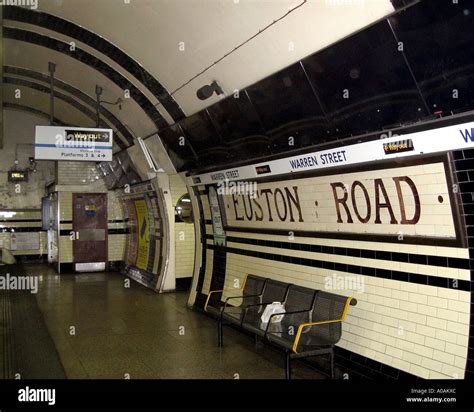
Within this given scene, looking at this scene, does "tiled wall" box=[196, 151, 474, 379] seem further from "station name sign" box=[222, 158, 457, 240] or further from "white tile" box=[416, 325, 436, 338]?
"station name sign" box=[222, 158, 457, 240]

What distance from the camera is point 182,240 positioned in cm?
1041

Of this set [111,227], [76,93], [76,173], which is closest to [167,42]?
[76,93]

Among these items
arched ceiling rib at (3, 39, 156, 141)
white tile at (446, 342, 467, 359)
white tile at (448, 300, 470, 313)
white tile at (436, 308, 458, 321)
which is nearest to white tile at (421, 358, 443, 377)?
white tile at (446, 342, 467, 359)

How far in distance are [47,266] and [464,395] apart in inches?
544

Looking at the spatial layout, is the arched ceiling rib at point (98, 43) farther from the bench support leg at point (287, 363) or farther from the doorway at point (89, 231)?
the doorway at point (89, 231)

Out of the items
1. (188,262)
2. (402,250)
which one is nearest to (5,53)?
(188,262)

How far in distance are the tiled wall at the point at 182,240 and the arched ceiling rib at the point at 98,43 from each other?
282 centimetres

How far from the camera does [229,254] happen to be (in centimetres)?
779

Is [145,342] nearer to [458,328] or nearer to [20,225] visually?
[458,328]

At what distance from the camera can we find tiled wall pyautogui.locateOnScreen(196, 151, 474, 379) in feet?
12.2

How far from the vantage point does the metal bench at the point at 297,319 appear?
4656 millimetres

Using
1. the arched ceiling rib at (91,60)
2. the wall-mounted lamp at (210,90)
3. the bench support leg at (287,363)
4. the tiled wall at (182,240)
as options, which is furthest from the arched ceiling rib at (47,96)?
the bench support leg at (287,363)

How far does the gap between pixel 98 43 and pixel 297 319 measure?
4990mm

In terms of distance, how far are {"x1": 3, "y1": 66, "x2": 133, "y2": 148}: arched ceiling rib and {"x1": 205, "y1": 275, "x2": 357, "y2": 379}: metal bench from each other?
5.73 metres
